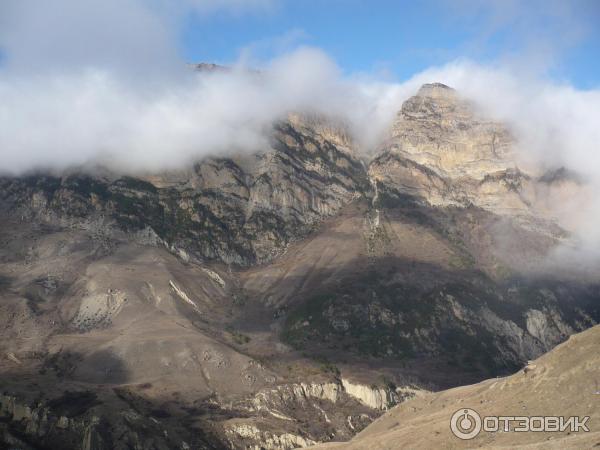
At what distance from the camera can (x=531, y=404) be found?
12494 centimetres

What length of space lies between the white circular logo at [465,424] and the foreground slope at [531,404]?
1.30m

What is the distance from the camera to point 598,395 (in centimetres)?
11594

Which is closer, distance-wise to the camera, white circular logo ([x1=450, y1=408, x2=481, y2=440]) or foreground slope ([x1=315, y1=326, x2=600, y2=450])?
foreground slope ([x1=315, y1=326, x2=600, y2=450])

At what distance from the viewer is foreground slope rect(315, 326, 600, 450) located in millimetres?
111562

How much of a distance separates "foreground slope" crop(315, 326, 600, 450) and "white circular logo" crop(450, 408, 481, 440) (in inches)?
51.3

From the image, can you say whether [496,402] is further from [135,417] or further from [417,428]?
[135,417]

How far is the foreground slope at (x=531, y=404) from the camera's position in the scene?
112m

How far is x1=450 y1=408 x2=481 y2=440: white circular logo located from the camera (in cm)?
12184

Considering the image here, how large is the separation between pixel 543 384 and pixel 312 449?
61.3 metres

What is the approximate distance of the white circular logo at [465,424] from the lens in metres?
122

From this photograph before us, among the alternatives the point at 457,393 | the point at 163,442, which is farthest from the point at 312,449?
the point at 163,442

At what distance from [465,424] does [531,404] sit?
12397 mm

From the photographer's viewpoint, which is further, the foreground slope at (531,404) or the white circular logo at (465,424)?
the white circular logo at (465,424)

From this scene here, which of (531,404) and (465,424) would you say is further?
(465,424)
